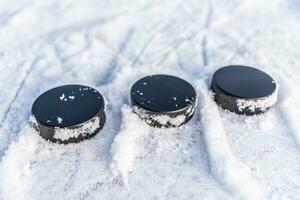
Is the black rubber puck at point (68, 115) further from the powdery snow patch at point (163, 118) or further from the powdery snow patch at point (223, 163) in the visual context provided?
the powdery snow patch at point (223, 163)

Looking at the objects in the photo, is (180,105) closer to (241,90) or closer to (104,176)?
(241,90)

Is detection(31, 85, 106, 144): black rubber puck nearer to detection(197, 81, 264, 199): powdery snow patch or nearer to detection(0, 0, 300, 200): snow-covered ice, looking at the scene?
detection(0, 0, 300, 200): snow-covered ice

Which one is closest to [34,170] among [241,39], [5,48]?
[5,48]

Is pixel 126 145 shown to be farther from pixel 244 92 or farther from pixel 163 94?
pixel 244 92

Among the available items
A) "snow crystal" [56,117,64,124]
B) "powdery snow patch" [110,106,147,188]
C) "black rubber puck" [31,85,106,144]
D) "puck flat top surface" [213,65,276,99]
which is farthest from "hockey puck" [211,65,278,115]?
Result: "snow crystal" [56,117,64,124]

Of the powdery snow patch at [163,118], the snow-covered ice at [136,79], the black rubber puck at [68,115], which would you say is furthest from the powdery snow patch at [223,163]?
the black rubber puck at [68,115]

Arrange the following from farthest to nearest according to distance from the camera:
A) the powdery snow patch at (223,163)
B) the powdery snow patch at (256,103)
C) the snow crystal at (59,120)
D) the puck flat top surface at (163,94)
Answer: the powdery snow patch at (256,103)
the puck flat top surface at (163,94)
the snow crystal at (59,120)
the powdery snow patch at (223,163)

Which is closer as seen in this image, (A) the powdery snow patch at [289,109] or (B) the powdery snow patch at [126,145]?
(B) the powdery snow patch at [126,145]

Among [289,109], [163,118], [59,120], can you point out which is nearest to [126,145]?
[163,118]
